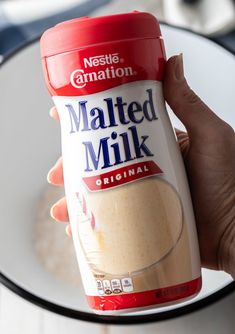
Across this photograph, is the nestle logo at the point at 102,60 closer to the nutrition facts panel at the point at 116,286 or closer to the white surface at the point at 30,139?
the nutrition facts panel at the point at 116,286

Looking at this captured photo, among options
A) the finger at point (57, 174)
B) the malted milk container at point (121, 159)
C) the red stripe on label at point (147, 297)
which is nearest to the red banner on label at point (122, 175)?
the malted milk container at point (121, 159)

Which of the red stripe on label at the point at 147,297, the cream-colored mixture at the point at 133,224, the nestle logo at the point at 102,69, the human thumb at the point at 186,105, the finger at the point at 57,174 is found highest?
the nestle logo at the point at 102,69

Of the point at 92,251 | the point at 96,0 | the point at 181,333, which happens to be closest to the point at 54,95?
the point at 92,251

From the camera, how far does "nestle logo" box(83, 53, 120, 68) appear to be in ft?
1.75

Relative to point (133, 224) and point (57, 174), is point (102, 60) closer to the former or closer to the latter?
point (133, 224)

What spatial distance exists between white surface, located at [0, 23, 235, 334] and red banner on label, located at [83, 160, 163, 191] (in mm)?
222

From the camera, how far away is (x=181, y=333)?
2.26 ft

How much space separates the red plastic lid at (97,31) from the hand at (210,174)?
0.10m

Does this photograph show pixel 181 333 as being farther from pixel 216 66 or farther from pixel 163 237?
pixel 216 66

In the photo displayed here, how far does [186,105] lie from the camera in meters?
0.64

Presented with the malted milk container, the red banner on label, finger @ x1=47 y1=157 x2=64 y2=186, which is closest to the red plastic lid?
the malted milk container

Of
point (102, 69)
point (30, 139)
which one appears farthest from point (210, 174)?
point (30, 139)

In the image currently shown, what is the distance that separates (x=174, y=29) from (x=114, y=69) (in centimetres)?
33

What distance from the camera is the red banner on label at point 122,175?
0.54 meters
